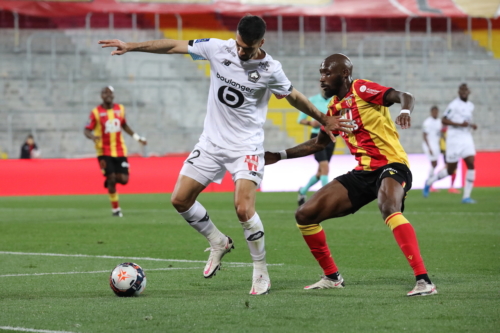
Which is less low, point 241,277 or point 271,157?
point 271,157

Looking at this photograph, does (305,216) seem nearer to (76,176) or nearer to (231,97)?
(231,97)

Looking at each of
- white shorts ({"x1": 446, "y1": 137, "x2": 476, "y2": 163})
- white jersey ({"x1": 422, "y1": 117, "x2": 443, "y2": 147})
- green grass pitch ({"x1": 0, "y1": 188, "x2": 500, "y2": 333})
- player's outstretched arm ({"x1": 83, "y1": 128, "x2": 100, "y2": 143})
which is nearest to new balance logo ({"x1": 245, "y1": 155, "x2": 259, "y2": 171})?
green grass pitch ({"x1": 0, "y1": 188, "x2": 500, "y2": 333})

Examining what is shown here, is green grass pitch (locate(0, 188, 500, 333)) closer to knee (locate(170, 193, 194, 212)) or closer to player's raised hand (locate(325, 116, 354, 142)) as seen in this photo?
knee (locate(170, 193, 194, 212))

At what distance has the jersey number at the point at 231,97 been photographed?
7168mm

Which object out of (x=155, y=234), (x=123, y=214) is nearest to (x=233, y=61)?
(x=155, y=234)

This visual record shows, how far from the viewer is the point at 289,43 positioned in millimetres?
30203

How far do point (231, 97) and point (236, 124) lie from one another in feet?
0.79

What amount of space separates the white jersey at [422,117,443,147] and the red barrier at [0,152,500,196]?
7333mm

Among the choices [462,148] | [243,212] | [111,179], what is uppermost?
[243,212]

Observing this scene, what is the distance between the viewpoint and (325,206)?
7.27 meters

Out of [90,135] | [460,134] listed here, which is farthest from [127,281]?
[460,134]

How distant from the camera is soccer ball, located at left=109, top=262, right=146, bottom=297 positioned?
6.76 m

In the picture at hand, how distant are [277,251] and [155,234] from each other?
109 inches

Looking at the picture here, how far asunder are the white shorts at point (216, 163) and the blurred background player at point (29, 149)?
17036 mm
